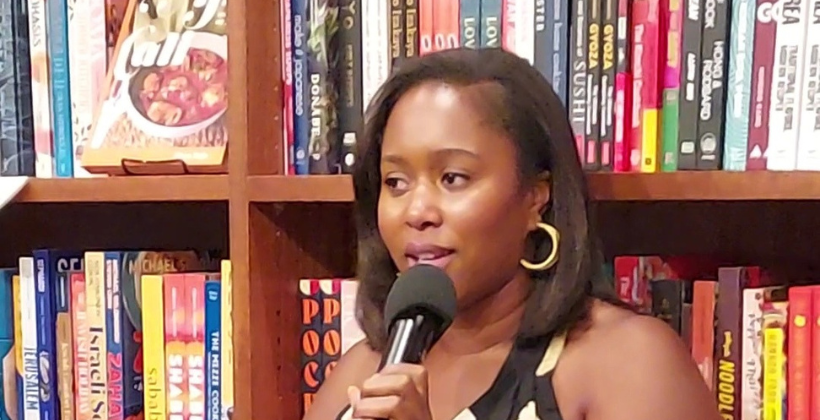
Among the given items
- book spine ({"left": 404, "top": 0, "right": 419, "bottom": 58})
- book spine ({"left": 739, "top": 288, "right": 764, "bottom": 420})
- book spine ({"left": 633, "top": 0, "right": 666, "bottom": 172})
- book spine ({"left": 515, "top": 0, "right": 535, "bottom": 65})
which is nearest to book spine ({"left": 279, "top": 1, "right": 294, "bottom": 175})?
book spine ({"left": 404, "top": 0, "right": 419, "bottom": 58})

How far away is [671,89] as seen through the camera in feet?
3.18

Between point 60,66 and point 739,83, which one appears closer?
point 739,83

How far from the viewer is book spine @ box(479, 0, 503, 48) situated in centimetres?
102

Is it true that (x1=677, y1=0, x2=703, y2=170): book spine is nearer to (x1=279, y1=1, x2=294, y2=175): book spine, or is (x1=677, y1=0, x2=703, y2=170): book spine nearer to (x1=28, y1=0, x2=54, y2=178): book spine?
(x1=279, y1=1, x2=294, y2=175): book spine

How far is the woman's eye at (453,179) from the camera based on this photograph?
894mm

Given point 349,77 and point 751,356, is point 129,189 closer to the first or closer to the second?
point 349,77

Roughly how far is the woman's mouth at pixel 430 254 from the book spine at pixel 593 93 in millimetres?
169

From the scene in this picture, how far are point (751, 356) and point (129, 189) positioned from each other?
0.60 m

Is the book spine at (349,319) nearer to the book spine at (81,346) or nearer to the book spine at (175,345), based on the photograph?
the book spine at (175,345)

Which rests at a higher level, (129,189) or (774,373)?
(129,189)

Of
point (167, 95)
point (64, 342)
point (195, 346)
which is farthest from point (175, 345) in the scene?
point (167, 95)

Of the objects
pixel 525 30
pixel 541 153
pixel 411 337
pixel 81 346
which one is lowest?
pixel 81 346

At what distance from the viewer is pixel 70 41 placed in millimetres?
1194

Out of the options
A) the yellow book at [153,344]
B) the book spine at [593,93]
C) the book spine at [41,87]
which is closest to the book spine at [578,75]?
the book spine at [593,93]
